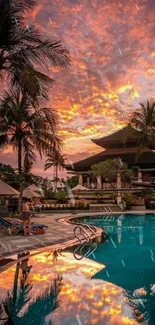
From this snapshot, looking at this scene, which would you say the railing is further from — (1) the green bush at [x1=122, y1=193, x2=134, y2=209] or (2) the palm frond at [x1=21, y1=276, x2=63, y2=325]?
(1) the green bush at [x1=122, y1=193, x2=134, y2=209]

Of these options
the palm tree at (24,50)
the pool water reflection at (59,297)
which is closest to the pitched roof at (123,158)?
the palm tree at (24,50)

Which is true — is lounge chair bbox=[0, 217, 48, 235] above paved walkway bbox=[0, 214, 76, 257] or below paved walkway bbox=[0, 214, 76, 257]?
above

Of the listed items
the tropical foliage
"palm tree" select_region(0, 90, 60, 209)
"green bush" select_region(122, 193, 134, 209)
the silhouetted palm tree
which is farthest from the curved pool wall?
the tropical foliage

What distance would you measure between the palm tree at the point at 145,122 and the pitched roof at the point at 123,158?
19.5 feet

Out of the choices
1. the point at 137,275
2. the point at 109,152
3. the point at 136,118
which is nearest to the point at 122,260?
the point at 137,275

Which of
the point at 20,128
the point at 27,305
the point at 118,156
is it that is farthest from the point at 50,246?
Answer: the point at 118,156

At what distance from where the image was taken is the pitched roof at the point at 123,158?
134ft

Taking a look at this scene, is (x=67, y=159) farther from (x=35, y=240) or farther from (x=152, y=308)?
(x=152, y=308)

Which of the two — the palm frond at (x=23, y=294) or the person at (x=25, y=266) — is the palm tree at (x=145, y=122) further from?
the palm frond at (x=23, y=294)

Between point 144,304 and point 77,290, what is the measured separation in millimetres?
1168

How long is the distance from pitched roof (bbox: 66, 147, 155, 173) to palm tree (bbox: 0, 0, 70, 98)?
103 feet

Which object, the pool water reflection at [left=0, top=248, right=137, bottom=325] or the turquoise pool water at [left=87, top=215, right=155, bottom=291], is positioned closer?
the pool water reflection at [left=0, top=248, right=137, bottom=325]

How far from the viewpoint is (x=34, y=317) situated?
476cm

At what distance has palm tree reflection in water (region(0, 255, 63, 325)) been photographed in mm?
4616
